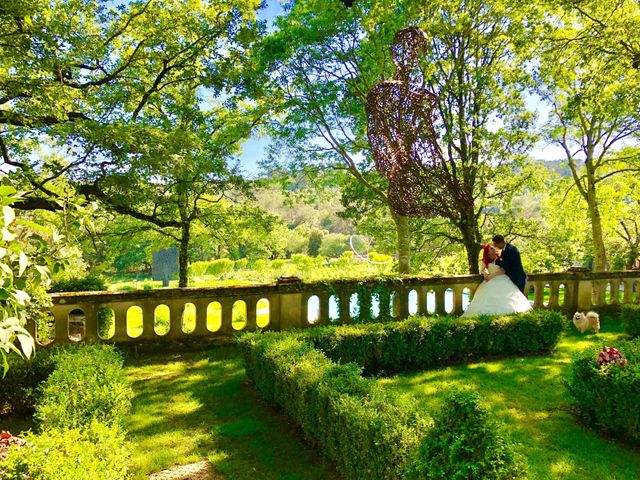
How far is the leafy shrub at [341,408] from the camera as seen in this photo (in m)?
3.37

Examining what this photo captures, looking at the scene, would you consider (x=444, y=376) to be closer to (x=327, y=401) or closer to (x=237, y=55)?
(x=327, y=401)

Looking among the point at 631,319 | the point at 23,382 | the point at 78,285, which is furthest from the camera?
the point at 78,285

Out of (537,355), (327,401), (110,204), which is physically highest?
(110,204)

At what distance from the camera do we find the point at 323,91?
12.9m

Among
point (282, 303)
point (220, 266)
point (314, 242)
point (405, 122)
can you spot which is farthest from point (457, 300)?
point (314, 242)

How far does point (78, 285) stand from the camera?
11.1 meters

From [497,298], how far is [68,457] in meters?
8.45

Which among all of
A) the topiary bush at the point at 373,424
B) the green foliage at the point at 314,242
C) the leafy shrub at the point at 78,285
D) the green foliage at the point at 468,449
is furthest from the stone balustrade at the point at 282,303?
the green foliage at the point at 314,242

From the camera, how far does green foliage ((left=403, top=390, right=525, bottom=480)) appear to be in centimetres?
266

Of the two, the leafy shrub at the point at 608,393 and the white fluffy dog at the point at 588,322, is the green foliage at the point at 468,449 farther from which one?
the white fluffy dog at the point at 588,322

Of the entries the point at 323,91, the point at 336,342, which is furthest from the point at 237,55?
the point at 336,342

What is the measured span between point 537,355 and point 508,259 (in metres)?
2.10

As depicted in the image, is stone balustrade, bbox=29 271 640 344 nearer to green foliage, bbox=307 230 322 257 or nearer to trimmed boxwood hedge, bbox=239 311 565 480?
trimmed boxwood hedge, bbox=239 311 565 480

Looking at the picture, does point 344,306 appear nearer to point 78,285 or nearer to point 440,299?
point 440,299
